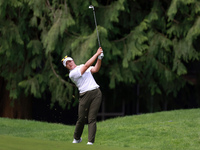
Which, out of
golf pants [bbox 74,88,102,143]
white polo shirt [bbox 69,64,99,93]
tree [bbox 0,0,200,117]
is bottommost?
golf pants [bbox 74,88,102,143]

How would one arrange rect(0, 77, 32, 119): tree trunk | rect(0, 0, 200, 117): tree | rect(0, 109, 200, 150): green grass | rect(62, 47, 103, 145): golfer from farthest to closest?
rect(0, 77, 32, 119): tree trunk, rect(0, 0, 200, 117): tree, rect(0, 109, 200, 150): green grass, rect(62, 47, 103, 145): golfer

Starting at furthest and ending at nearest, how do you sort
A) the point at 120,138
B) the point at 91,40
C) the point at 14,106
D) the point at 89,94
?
1. the point at 14,106
2. the point at 91,40
3. the point at 120,138
4. the point at 89,94

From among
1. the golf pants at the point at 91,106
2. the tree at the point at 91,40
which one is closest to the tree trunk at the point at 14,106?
the tree at the point at 91,40

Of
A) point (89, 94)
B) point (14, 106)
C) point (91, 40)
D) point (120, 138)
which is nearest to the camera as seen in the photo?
point (89, 94)

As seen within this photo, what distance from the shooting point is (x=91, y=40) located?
1344 centimetres

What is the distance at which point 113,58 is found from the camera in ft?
47.4

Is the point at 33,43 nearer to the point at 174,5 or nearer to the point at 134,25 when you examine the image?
the point at 134,25

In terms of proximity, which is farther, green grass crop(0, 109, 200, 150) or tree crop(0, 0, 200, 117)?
tree crop(0, 0, 200, 117)

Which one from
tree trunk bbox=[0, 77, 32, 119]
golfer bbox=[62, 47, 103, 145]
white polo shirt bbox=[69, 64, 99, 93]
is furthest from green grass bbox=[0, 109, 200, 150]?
tree trunk bbox=[0, 77, 32, 119]

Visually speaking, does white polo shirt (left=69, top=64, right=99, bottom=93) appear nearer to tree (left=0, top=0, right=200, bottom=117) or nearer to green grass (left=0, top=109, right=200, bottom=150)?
green grass (left=0, top=109, right=200, bottom=150)

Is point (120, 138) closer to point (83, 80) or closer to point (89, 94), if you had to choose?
point (89, 94)

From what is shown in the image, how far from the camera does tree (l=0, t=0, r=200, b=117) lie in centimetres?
1386

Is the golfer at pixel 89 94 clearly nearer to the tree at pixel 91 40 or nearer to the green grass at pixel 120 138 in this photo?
the green grass at pixel 120 138

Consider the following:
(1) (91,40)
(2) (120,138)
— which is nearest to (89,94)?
(2) (120,138)
